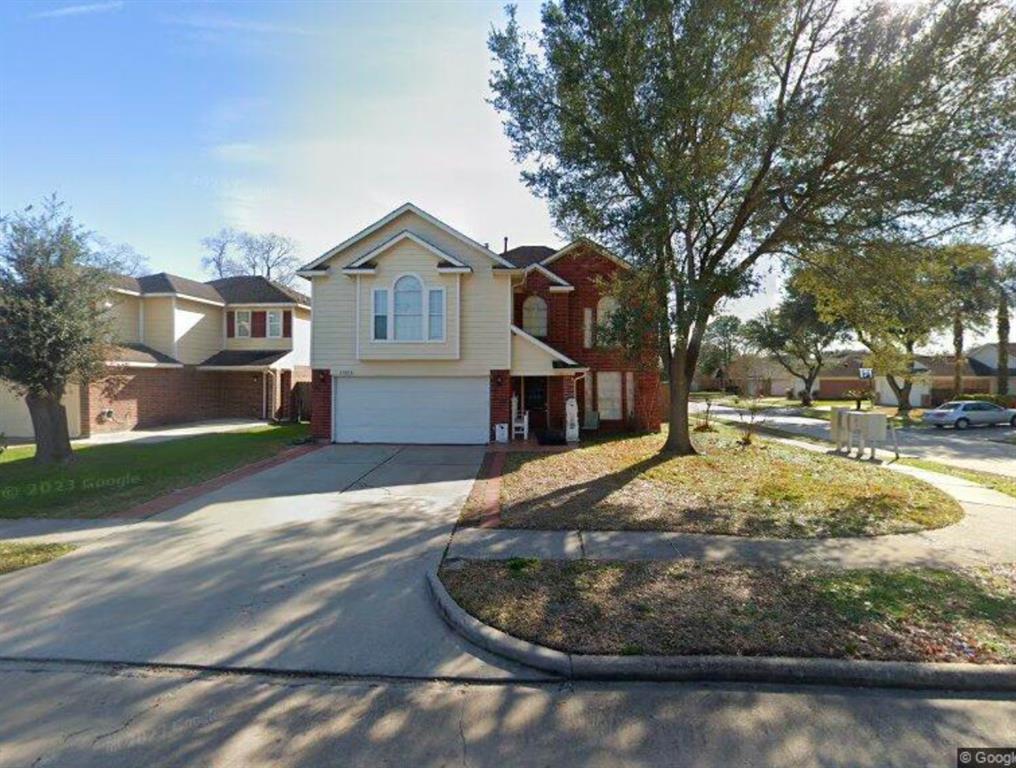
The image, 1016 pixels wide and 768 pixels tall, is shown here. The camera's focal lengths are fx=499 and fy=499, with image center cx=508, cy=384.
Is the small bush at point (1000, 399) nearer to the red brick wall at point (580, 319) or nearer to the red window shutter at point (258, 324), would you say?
the red brick wall at point (580, 319)

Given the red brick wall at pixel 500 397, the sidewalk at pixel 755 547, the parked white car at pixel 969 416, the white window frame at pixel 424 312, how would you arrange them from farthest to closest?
1. the parked white car at pixel 969 416
2. the red brick wall at pixel 500 397
3. the white window frame at pixel 424 312
4. the sidewalk at pixel 755 547

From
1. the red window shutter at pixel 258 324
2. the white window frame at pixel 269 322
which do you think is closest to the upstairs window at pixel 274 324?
the white window frame at pixel 269 322

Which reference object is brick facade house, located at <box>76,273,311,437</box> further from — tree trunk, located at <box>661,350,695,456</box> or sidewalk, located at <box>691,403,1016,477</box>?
sidewalk, located at <box>691,403,1016,477</box>

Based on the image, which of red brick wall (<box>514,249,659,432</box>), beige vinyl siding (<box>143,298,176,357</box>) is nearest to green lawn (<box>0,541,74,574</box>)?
red brick wall (<box>514,249,659,432</box>)

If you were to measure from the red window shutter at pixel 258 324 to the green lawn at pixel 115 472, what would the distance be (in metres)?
8.43

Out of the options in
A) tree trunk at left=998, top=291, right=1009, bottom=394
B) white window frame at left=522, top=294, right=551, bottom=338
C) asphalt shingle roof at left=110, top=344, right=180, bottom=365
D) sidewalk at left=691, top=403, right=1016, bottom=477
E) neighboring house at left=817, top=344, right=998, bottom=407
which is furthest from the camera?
neighboring house at left=817, top=344, right=998, bottom=407

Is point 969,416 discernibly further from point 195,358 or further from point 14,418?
point 14,418

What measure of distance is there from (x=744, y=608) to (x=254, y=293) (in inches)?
1007

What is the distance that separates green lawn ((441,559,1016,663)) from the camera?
12.3 feet

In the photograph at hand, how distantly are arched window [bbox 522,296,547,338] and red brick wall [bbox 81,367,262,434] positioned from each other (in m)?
12.9

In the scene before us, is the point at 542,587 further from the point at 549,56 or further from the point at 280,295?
the point at 280,295

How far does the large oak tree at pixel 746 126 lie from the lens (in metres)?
8.75

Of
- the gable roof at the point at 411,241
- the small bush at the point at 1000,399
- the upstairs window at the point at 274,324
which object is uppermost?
the gable roof at the point at 411,241

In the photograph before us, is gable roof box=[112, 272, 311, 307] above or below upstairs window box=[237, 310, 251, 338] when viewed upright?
above
